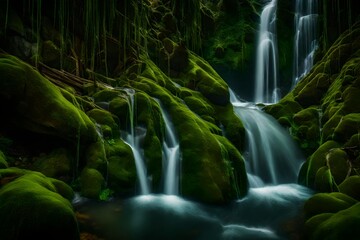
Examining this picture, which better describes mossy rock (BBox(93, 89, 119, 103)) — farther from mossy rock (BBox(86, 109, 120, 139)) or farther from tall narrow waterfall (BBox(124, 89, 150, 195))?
mossy rock (BBox(86, 109, 120, 139))

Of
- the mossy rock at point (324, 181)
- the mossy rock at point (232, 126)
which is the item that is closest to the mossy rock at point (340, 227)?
the mossy rock at point (324, 181)

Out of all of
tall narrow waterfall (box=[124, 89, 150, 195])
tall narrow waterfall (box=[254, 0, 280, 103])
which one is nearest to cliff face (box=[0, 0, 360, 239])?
tall narrow waterfall (box=[124, 89, 150, 195])

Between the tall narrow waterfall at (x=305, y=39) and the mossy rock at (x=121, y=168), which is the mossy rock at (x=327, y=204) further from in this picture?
the tall narrow waterfall at (x=305, y=39)

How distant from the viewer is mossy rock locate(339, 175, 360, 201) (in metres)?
8.59

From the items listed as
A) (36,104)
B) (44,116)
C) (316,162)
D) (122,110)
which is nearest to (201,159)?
(122,110)

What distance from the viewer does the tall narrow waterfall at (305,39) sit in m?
21.7

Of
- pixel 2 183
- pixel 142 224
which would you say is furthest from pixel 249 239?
pixel 2 183

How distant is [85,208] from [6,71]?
4.11m

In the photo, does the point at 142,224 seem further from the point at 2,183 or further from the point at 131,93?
the point at 131,93

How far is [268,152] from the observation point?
44.3ft

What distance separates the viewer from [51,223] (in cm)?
476

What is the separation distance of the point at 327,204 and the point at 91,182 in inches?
242

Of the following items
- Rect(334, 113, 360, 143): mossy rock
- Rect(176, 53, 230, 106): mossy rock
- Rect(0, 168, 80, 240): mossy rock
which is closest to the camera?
Rect(0, 168, 80, 240): mossy rock

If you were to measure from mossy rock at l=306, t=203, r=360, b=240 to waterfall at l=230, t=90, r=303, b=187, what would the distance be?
17.0 ft
